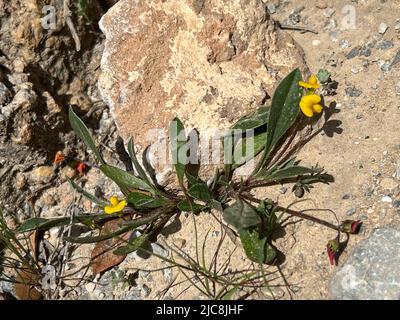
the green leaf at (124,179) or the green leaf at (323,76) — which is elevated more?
the green leaf at (323,76)

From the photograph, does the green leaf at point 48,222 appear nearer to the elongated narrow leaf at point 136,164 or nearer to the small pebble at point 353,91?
the elongated narrow leaf at point 136,164

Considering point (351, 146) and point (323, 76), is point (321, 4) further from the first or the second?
point (351, 146)

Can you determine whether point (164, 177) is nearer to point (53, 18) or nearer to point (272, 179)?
point (272, 179)

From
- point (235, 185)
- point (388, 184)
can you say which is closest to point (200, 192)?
point (235, 185)

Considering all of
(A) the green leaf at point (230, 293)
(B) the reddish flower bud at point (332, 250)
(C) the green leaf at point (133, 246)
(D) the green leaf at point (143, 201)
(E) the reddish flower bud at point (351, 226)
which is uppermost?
(D) the green leaf at point (143, 201)

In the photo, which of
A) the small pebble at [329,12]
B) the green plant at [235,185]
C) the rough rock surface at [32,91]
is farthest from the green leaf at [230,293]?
the small pebble at [329,12]

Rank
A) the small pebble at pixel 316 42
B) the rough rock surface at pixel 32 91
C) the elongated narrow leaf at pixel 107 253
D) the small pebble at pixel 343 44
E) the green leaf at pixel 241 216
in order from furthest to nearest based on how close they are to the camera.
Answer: the small pebble at pixel 316 42, the small pebble at pixel 343 44, the rough rock surface at pixel 32 91, the elongated narrow leaf at pixel 107 253, the green leaf at pixel 241 216

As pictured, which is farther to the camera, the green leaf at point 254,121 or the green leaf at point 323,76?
the green leaf at point 323,76

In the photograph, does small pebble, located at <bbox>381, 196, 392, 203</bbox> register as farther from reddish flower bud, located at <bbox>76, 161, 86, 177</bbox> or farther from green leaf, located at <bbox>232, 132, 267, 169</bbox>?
reddish flower bud, located at <bbox>76, 161, 86, 177</bbox>

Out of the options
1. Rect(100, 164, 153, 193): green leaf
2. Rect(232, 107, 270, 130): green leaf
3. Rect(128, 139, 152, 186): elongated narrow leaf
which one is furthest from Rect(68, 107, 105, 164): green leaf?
Rect(232, 107, 270, 130): green leaf
